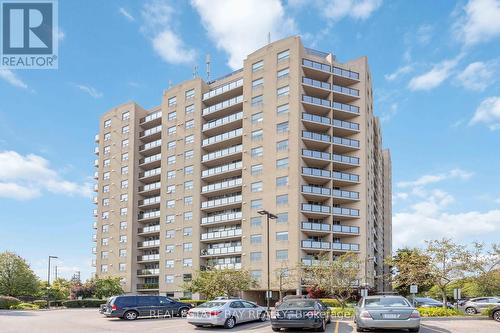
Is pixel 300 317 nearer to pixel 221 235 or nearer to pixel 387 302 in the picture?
pixel 387 302

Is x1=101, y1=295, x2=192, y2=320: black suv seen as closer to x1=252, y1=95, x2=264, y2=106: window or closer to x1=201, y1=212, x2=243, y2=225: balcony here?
x1=201, y1=212, x2=243, y2=225: balcony

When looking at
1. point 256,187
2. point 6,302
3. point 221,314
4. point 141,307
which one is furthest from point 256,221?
point 221,314

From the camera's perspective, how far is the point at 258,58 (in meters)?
67.1

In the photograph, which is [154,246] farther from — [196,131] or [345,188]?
[345,188]

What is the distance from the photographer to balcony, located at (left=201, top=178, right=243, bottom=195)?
65.9 metres

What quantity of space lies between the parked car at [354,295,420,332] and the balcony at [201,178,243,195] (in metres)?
47.2

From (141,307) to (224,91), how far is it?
44839mm

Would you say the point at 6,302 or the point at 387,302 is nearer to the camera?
the point at 387,302

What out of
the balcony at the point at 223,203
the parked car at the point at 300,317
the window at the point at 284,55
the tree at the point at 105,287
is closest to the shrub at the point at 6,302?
the tree at the point at 105,287

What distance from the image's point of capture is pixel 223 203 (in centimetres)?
6706

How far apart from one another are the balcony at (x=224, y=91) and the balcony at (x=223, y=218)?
17.6 m

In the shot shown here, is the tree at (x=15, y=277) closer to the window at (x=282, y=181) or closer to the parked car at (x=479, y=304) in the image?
the window at (x=282, y=181)

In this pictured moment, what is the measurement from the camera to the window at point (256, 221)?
62244mm

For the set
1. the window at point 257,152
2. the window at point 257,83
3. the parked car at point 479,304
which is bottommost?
the parked car at point 479,304
